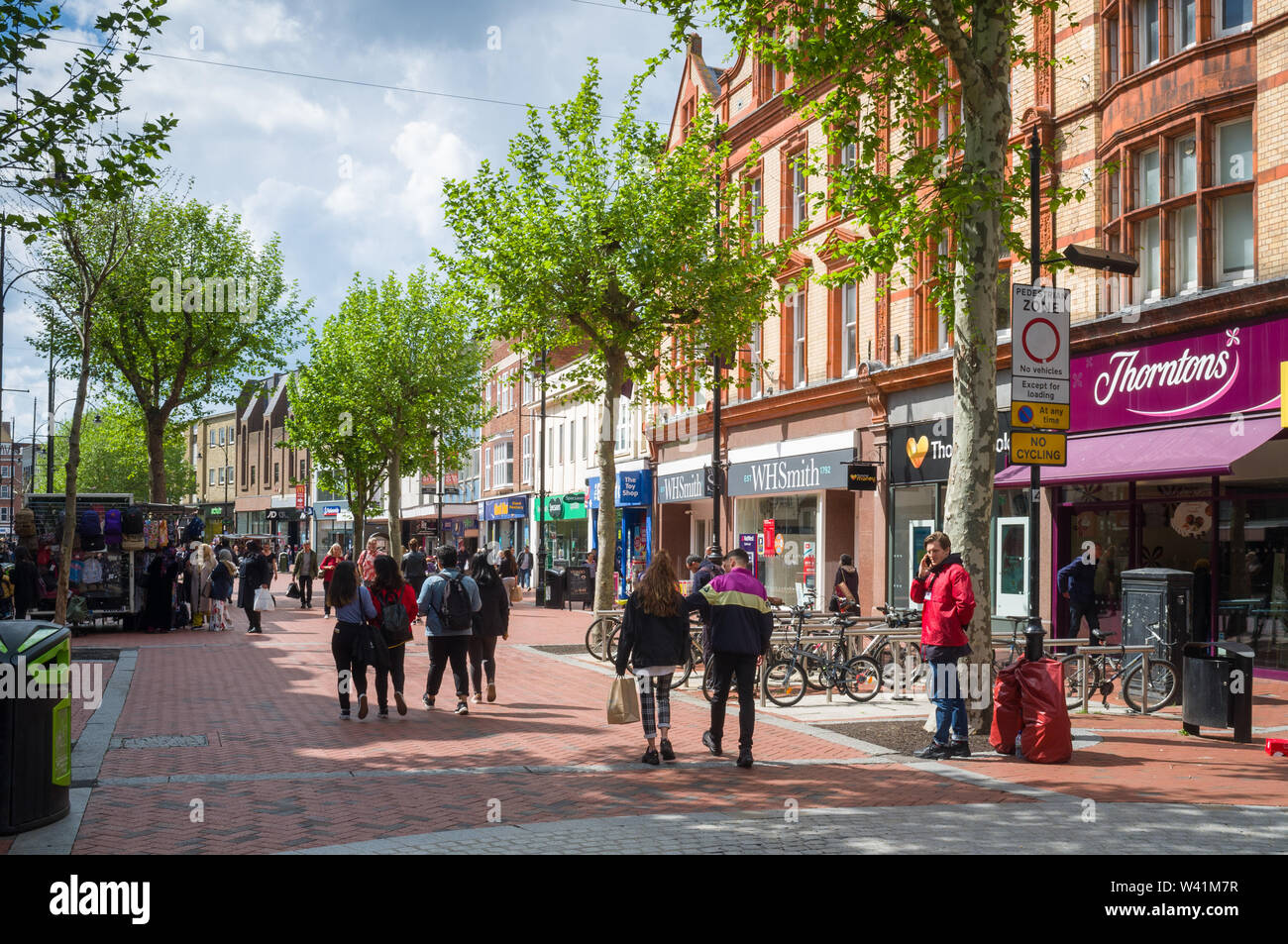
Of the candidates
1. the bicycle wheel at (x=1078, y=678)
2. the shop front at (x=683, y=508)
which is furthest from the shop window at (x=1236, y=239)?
the shop front at (x=683, y=508)

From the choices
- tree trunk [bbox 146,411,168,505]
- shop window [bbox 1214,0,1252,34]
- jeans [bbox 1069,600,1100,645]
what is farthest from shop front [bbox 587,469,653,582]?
shop window [bbox 1214,0,1252,34]

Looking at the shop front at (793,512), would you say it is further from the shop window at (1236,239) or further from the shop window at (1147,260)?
the shop window at (1236,239)

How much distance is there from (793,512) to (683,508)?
8.38 metres

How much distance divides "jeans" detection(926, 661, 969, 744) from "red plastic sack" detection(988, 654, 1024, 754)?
1.01ft

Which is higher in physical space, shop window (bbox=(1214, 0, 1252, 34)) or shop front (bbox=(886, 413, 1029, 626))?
shop window (bbox=(1214, 0, 1252, 34))

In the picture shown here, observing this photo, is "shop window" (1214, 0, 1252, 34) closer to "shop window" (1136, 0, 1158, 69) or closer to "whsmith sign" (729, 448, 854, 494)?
"shop window" (1136, 0, 1158, 69)

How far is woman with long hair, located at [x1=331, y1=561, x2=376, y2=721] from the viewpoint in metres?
11.7

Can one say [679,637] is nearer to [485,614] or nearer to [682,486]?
[485,614]

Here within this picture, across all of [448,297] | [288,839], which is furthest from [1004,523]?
[448,297]

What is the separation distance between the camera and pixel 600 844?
6727 mm

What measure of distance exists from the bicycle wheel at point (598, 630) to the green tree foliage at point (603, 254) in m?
0.68

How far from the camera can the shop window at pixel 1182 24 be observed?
54.1 feet

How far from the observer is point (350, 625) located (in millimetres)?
11867

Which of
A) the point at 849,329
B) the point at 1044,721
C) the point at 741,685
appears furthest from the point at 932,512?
the point at 741,685
